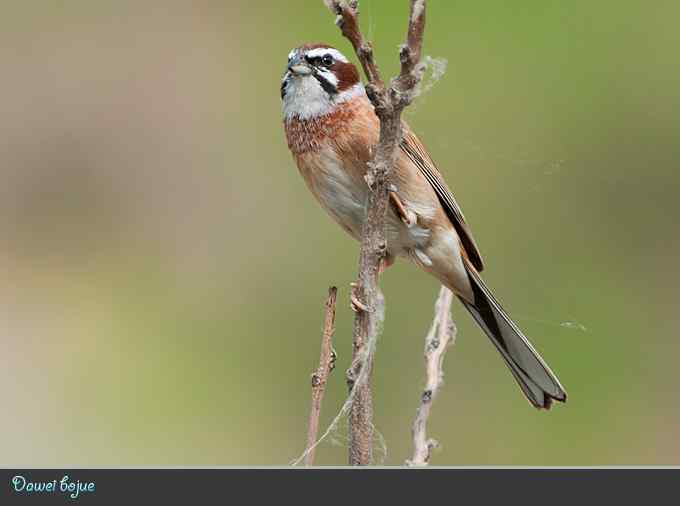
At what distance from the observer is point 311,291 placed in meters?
5.33

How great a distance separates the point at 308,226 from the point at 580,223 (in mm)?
1273

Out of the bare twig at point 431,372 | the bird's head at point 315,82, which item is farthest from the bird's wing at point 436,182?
the bare twig at point 431,372

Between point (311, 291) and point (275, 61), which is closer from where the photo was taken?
point (311, 291)

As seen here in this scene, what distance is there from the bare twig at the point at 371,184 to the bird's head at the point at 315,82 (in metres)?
1.06

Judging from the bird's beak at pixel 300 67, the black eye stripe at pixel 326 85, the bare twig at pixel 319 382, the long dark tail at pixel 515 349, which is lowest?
the bare twig at pixel 319 382

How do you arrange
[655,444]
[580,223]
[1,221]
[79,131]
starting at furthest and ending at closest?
[79,131] → [1,221] → [580,223] → [655,444]

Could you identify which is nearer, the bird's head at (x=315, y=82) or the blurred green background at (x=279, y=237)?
the bird's head at (x=315, y=82)

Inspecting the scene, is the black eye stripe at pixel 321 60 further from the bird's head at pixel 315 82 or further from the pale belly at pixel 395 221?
the pale belly at pixel 395 221

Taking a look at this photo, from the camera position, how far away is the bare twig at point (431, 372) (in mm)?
2578

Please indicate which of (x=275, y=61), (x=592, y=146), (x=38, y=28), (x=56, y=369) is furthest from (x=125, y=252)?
(x=592, y=146)

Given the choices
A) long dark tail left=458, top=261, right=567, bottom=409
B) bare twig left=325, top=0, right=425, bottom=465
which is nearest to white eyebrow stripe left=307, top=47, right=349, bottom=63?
long dark tail left=458, top=261, right=567, bottom=409

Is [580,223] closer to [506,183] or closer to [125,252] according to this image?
[506,183]

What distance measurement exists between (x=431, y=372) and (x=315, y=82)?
121 cm

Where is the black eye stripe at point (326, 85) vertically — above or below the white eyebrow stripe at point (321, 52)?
below
